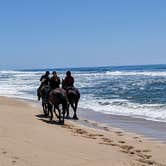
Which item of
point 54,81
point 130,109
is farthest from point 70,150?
point 130,109

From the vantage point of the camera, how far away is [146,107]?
24812mm

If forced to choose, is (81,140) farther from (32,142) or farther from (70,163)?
(70,163)

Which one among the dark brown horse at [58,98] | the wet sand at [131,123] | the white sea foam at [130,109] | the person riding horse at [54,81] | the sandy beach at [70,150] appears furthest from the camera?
the white sea foam at [130,109]

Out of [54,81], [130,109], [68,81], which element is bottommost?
[130,109]

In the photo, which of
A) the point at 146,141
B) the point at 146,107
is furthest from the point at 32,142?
the point at 146,107

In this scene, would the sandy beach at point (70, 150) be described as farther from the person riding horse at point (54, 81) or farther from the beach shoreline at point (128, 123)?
the person riding horse at point (54, 81)

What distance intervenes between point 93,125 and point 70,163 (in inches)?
348

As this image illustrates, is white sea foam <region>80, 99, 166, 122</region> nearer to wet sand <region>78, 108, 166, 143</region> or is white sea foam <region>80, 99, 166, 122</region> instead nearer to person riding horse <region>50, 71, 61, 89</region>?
wet sand <region>78, 108, 166, 143</region>

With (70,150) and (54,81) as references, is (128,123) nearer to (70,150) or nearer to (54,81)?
(54,81)

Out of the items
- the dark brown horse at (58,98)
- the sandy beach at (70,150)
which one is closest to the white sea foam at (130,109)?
the dark brown horse at (58,98)

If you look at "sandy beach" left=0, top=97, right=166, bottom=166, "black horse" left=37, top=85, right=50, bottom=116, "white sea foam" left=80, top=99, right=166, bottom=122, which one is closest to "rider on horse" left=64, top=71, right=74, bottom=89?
"black horse" left=37, top=85, right=50, bottom=116

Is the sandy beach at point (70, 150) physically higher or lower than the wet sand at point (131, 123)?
higher

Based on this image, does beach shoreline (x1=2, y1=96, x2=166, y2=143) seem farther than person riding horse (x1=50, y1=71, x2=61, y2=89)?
No

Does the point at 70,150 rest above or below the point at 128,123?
above
